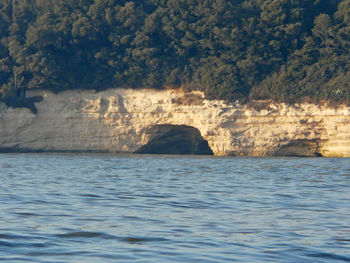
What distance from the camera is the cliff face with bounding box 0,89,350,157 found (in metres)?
42.2

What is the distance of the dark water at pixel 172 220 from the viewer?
29.8 ft

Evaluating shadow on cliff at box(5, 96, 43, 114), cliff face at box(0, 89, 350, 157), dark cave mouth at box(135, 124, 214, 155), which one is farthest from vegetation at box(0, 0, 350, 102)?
dark cave mouth at box(135, 124, 214, 155)

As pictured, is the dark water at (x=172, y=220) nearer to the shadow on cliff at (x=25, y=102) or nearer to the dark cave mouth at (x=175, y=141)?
the dark cave mouth at (x=175, y=141)

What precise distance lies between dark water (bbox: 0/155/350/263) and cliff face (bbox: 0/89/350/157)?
20.5 m

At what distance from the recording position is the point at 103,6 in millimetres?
49938

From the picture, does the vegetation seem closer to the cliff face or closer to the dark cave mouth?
the cliff face

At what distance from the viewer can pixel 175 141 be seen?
49.1 metres

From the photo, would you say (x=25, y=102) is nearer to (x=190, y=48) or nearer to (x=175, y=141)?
(x=175, y=141)

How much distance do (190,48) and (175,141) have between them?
7250 mm

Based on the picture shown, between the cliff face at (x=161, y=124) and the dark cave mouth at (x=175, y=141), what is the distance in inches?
30.3

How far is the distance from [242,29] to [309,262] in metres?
38.9

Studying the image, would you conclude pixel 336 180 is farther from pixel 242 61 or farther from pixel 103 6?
pixel 103 6

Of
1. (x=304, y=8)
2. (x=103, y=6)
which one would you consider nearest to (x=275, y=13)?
(x=304, y=8)


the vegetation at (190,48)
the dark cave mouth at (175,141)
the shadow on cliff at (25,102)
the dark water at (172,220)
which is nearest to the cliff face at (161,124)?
the shadow on cliff at (25,102)
